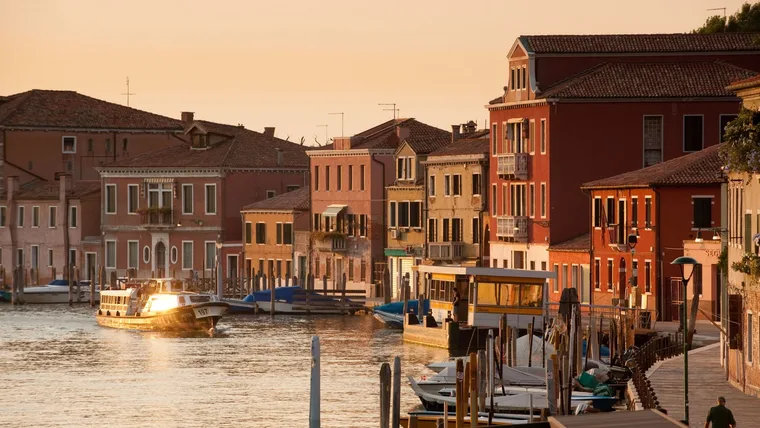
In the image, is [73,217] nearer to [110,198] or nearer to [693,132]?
[110,198]

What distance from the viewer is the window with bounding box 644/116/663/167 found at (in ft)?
214

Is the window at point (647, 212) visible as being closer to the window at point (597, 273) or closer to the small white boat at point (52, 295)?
the window at point (597, 273)

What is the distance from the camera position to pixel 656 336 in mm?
47969

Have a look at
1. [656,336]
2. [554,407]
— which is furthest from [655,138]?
[554,407]

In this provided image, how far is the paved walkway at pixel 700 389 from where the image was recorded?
30380 millimetres

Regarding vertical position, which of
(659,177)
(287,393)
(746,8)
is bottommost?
(287,393)

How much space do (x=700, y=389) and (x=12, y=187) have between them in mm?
67875

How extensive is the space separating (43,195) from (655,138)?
131ft

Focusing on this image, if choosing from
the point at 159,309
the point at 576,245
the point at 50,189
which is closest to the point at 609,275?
the point at 576,245

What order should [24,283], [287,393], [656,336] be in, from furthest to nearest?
[24,283]
[656,336]
[287,393]

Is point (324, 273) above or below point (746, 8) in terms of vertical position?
below

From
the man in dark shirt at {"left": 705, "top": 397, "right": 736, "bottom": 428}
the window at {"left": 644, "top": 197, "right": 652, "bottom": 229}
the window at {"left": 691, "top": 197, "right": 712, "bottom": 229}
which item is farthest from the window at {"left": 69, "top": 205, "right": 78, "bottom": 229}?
the man in dark shirt at {"left": 705, "top": 397, "right": 736, "bottom": 428}

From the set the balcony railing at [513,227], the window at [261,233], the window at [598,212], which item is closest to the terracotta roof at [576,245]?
the window at [598,212]

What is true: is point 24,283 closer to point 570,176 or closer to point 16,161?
point 16,161
